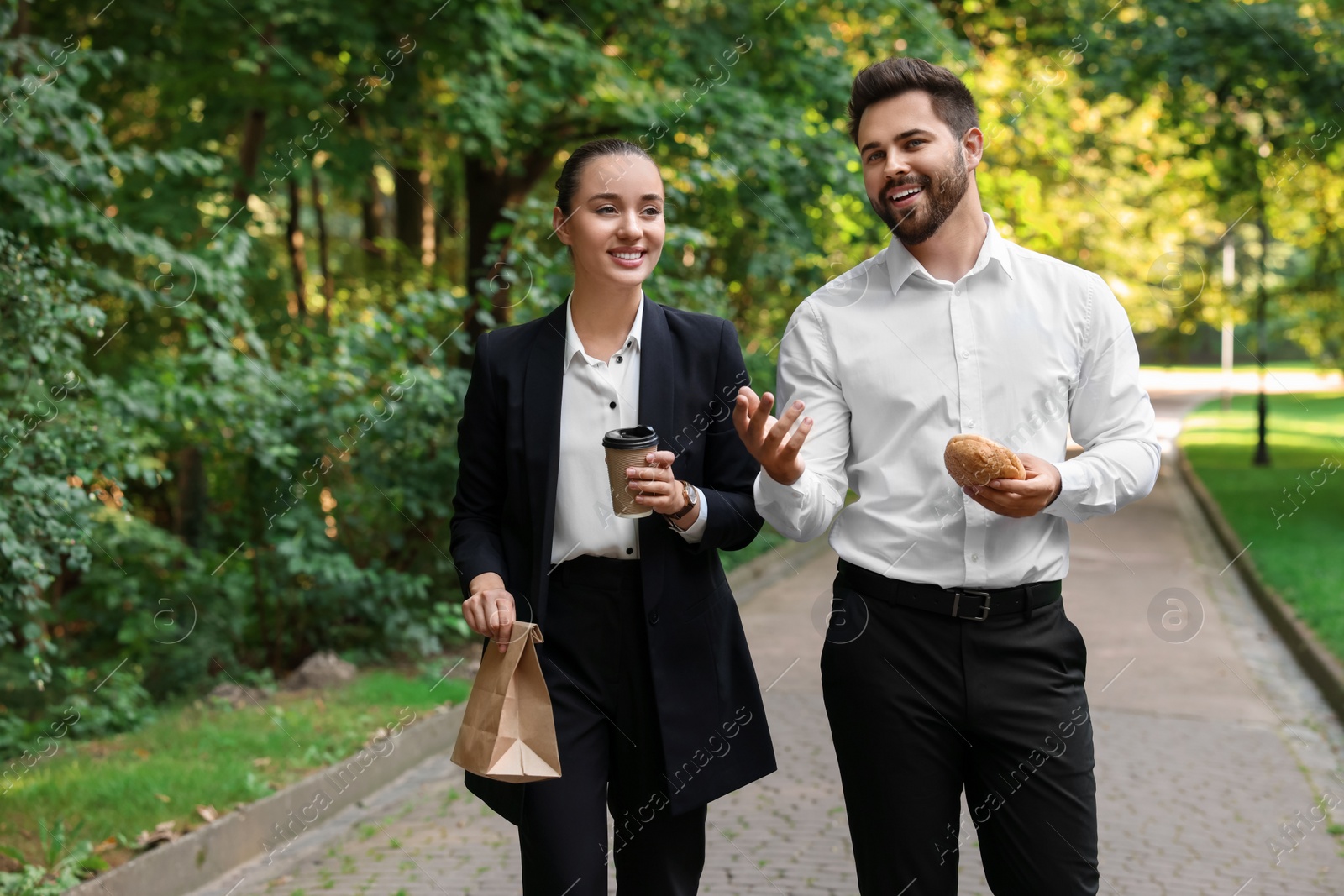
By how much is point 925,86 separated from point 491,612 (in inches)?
58.9

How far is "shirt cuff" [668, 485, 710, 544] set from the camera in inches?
113

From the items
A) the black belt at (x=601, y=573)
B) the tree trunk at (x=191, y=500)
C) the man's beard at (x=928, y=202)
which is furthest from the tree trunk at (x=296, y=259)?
the man's beard at (x=928, y=202)

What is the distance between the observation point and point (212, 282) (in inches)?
284

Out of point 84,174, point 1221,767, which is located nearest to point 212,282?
point 84,174

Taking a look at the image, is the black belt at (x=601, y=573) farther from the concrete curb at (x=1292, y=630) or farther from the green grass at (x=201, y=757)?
the concrete curb at (x=1292, y=630)

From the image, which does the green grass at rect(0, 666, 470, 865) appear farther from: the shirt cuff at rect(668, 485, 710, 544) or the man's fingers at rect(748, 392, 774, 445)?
the man's fingers at rect(748, 392, 774, 445)

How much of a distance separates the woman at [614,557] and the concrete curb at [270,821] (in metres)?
1.69

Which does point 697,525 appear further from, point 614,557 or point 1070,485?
point 1070,485

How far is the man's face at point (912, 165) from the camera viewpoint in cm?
274

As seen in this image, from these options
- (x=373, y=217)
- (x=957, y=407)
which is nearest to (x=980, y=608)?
(x=957, y=407)

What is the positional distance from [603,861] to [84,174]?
462cm

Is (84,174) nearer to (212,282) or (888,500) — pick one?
(212,282)

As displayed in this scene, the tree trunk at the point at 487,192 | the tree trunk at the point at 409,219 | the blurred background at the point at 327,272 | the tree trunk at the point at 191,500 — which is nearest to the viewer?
the blurred background at the point at 327,272

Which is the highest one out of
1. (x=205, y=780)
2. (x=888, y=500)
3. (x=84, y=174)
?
(x=84, y=174)
